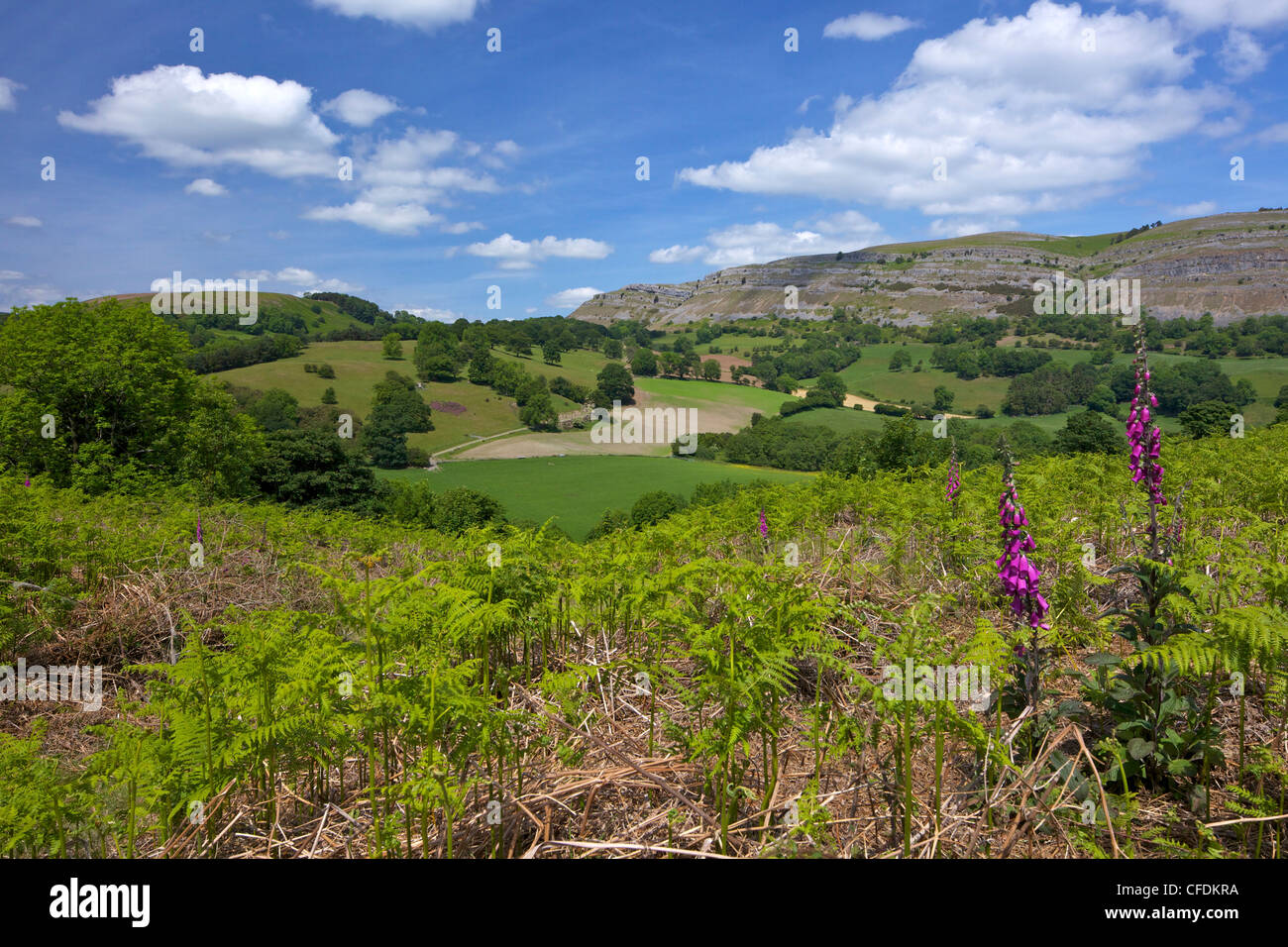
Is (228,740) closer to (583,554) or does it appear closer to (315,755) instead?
(315,755)

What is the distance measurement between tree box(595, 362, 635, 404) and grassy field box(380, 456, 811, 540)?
36.7 m

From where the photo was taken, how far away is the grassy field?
83.5 metres

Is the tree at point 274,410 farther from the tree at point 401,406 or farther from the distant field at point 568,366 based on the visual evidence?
the distant field at point 568,366

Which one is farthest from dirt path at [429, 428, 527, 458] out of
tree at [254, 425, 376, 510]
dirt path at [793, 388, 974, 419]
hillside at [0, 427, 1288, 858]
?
hillside at [0, 427, 1288, 858]

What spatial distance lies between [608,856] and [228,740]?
2.13 meters

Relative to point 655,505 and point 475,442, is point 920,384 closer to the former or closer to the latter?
point 475,442

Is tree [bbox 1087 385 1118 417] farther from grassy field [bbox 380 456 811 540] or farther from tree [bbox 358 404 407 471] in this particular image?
tree [bbox 358 404 407 471]

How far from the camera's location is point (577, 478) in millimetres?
97500

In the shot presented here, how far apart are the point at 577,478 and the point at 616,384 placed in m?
55.7

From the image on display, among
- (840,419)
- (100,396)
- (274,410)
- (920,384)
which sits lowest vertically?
(100,396)

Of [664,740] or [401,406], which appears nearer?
[664,740]

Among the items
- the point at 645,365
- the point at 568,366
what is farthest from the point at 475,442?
the point at 645,365

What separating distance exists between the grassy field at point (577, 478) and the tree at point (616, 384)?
36690 millimetres

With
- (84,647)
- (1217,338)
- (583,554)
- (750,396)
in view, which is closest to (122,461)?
(84,647)
